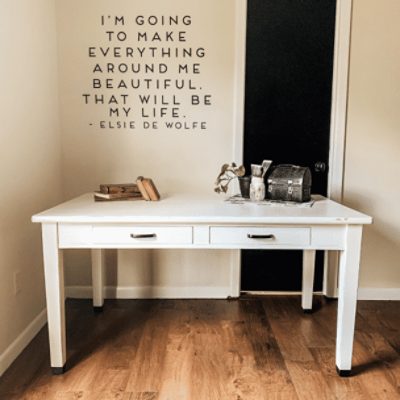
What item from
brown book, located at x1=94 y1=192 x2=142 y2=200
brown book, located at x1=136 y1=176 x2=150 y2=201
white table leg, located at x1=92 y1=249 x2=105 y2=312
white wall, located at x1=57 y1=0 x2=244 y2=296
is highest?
white wall, located at x1=57 y1=0 x2=244 y2=296

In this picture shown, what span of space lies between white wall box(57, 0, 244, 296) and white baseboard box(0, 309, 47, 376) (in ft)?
1.62

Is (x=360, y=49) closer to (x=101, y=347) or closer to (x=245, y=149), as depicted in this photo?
(x=245, y=149)

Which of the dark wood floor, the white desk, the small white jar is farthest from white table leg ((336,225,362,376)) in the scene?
the small white jar

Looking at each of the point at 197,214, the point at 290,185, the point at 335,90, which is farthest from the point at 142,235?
the point at 335,90

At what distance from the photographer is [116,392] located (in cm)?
179

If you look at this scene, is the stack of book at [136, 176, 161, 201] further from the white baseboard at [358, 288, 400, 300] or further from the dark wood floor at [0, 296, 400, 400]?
the white baseboard at [358, 288, 400, 300]

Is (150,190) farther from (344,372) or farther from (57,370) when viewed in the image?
(344,372)

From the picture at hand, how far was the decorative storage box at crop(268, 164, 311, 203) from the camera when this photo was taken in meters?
2.17

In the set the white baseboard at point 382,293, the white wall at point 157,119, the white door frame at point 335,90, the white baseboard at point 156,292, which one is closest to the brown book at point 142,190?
the white wall at point 157,119

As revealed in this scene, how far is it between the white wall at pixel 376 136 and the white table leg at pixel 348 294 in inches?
40.5

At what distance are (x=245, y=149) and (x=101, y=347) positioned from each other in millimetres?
1516

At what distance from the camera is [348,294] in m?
1.86

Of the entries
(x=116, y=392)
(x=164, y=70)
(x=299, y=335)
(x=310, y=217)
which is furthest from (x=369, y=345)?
(x=164, y=70)

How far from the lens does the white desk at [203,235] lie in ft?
5.98
